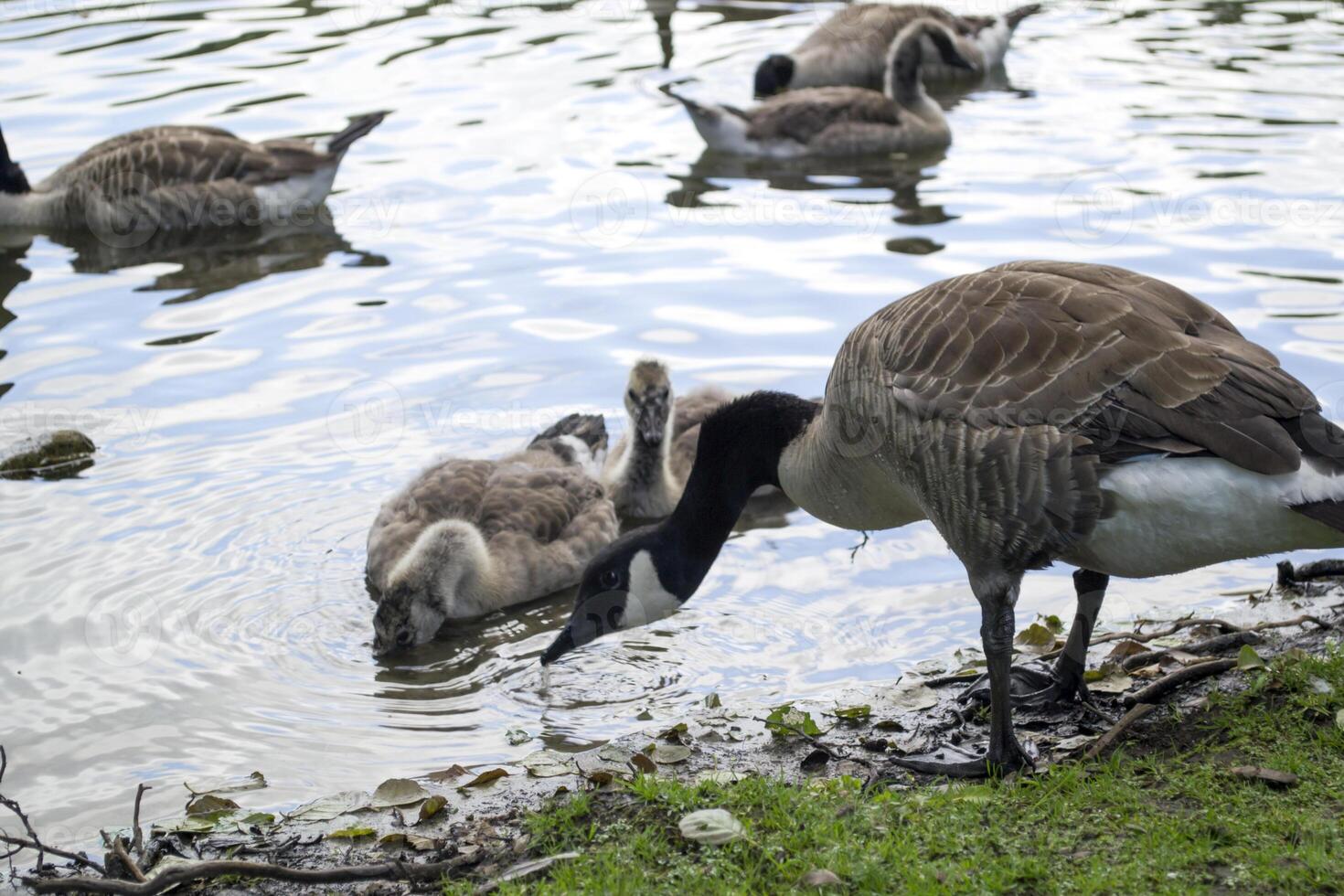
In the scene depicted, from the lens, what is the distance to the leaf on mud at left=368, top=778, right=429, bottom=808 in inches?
213

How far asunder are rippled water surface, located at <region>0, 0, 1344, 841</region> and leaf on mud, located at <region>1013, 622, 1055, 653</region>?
17.6 inches

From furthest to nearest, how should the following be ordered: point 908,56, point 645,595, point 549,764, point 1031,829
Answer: point 908,56 → point 645,595 → point 549,764 → point 1031,829

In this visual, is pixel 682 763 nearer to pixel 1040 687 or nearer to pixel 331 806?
pixel 331 806

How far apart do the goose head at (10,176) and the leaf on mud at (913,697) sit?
34.7ft

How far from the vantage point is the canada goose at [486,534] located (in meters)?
7.48

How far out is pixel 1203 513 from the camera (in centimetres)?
471

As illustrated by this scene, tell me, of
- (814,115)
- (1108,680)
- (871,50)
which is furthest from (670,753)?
(871,50)

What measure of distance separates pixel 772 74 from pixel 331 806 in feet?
42.8

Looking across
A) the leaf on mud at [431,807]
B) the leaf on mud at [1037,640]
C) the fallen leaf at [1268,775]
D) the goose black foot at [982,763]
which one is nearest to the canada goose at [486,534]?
the leaf on mud at [431,807]

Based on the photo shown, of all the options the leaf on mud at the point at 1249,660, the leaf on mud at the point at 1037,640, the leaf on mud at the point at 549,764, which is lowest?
the leaf on mud at the point at 1037,640

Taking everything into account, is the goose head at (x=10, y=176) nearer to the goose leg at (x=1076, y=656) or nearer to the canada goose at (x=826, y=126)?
the canada goose at (x=826, y=126)

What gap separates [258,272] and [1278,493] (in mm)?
9760

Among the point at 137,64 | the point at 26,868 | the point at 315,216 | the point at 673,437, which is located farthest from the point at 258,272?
the point at 26,868

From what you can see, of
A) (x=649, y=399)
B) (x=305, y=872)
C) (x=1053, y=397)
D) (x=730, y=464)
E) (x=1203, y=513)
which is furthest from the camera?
(x=649, y=399)
